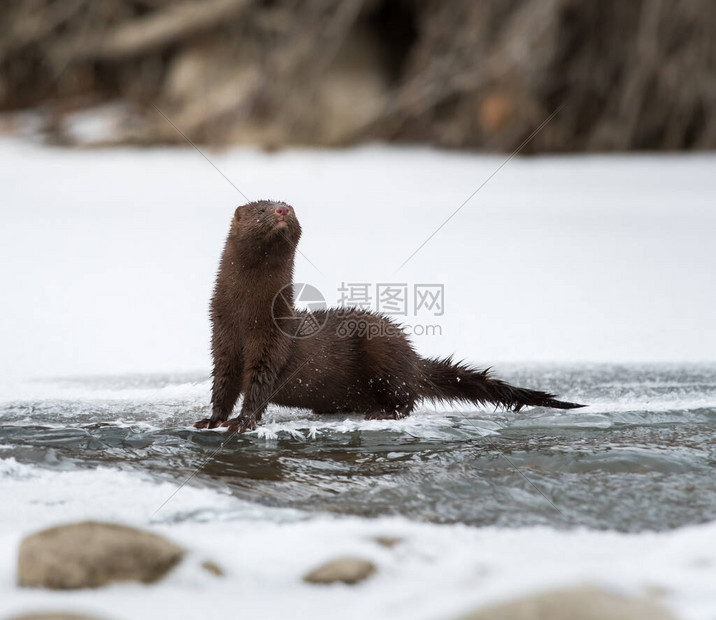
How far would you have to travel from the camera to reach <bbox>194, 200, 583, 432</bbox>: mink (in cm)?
389

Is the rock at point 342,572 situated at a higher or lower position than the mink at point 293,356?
lower

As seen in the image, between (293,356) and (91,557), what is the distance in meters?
1.88

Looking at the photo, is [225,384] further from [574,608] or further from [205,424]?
[574,608]

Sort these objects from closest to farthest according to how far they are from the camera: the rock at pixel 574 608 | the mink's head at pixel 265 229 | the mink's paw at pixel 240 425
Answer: the rock at pixel 574 608
the mink's paw at pixel 240 425
the mink's head at pixel 265 229

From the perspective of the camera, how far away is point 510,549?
8.13ft

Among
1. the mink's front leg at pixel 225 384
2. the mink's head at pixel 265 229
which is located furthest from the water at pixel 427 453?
the mink's head at pixel 265 229

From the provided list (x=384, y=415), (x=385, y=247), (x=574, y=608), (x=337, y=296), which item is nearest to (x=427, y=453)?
(x=384, y=415)

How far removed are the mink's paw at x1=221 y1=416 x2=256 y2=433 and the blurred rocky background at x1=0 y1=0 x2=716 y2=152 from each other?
6.77m

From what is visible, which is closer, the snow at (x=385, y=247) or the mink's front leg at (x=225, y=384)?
the mink's front leg at (x=225, y=384)

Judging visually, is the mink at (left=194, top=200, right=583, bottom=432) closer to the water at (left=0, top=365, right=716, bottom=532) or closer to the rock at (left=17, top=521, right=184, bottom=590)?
the water at (left=0, top=365, right=716, bottom=532)

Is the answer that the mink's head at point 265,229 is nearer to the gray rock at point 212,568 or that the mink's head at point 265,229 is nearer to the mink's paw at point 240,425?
the mink's paw at point 240,425

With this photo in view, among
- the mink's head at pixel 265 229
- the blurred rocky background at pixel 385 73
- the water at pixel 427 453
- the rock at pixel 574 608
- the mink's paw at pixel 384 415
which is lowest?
the rock at pixel 574 608

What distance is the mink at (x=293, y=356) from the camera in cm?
389

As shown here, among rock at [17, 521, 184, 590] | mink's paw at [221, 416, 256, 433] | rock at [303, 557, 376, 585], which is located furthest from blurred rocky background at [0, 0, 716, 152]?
rock at [303, 557, 376, 585]
